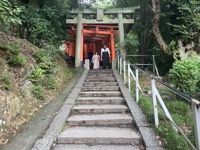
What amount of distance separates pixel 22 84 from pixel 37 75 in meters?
0.80

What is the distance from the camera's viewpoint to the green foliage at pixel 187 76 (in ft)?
22.6

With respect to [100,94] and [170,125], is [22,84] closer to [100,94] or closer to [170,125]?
[100,94]

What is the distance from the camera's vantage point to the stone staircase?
13.6 ft

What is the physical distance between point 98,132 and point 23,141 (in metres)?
1.31

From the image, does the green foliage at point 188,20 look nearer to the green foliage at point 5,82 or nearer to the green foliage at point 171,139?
the green foliage at point 171,139

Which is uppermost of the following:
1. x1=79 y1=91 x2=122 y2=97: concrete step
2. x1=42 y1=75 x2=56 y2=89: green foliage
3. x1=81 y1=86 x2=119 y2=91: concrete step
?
x1=42 y1=75 x2=56 y2=89: green foliage

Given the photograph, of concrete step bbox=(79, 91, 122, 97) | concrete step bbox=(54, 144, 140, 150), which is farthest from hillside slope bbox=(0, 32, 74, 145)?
concrete step bbox=(54, 144, 140, 150)

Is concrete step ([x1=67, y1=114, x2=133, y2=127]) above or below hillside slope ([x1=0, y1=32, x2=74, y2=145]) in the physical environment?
below

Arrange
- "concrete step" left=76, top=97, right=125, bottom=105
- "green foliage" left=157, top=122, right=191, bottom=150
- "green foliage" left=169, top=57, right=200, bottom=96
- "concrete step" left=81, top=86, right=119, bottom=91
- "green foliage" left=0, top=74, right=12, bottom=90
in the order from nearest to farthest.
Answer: "green foliage" left=157, top=122, right=191, bottom=150 → "green foliage" left=0, top=74, right=12, bottom=90 → "concrete step" left=76, top=97, right=125, bottom=105 → "green foliage" left=169, top=57, right=200, bottom=96 → "concrete step" left=81, top=86, right=119, bottom=91

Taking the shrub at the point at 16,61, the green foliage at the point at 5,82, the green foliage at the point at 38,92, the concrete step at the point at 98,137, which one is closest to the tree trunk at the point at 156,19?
the green foliage at the point at 38,92

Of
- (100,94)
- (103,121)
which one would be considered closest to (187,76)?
(100,94)

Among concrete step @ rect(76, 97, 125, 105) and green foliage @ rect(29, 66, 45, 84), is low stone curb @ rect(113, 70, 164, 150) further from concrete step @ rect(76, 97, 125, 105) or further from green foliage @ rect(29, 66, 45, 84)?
green foliage @ rect(29, 66, 45, 84)

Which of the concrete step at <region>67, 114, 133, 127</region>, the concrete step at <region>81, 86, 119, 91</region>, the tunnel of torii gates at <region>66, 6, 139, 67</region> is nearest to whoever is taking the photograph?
the concrete step at <region>67, 114, 133, 127</region>

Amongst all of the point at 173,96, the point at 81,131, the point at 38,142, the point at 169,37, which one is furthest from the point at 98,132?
the point at 169,37
